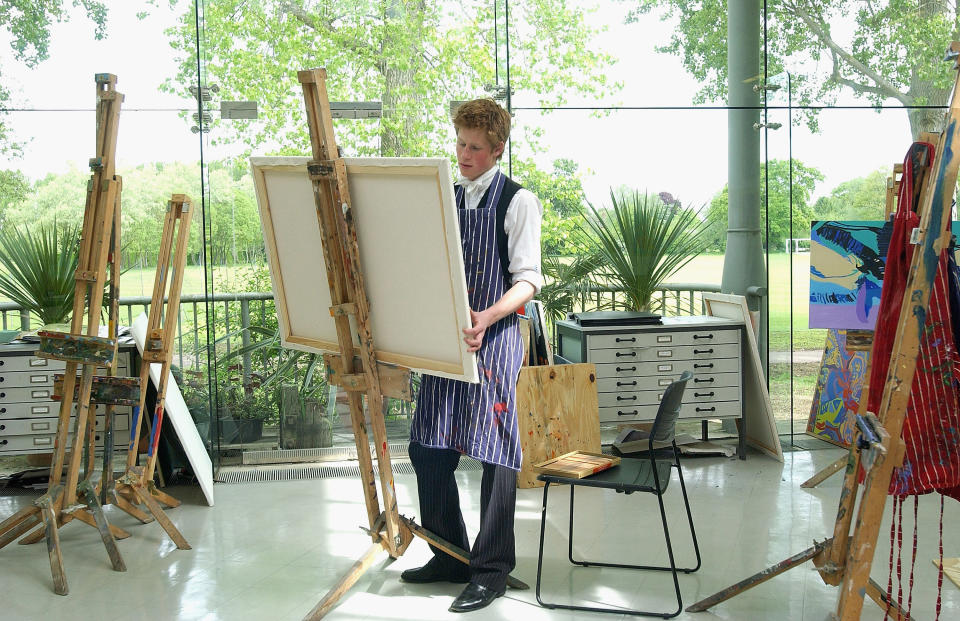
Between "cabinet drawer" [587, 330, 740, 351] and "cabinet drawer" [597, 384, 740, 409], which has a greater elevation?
"cabinet drawer" [587, 330, 740, 351]

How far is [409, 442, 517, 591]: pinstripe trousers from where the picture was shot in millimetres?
2871

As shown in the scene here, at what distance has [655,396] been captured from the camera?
15.3 feet

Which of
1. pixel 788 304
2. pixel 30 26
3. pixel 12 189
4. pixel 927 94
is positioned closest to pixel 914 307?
pixel 788 304

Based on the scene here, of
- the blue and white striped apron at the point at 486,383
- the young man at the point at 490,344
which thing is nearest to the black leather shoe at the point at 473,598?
the young man at the point at 490,344

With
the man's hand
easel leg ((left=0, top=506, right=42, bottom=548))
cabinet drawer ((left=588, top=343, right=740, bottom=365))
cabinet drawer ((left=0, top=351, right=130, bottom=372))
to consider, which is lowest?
easel leg ((left=0, top=506, right=42, bottom=548))

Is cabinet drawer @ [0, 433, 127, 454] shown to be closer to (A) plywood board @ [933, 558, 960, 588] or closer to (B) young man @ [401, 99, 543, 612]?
(B) young man @ [401, 99, 543, 612]

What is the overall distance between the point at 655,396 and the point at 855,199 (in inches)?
68.5

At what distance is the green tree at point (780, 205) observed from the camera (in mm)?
5082

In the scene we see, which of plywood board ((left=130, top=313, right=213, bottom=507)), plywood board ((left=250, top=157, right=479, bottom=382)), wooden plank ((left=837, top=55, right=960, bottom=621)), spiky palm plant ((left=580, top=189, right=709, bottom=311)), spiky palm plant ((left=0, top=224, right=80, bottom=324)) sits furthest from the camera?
spiky palm plant ((left=580, top=189, right=709, bottom=311))

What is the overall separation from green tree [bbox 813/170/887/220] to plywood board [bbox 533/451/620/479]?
272cm

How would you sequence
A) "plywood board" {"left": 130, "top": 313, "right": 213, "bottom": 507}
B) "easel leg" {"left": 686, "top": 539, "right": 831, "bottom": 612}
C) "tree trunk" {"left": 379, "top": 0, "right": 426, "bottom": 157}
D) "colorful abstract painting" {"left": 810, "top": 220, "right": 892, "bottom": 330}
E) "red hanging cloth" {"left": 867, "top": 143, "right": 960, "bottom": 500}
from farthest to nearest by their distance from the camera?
"tree trunk" {"left": 379, "top": 0, "right": 426, "bottom": 157}, "colorful abstract painting" {"left": 810, "top": 220, "right": 892, "bottom": 330}, "plywood board" {"left": 130, "top": 313, "right": 213, "bottom": 507}, "easel leg" {"left": 686, "top": 539, "right": 831, "bottom": 612}, "red hanging cloth" {"left": 867, "top": 143, "right": 960, "bottom": 500}

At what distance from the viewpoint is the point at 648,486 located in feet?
9.20

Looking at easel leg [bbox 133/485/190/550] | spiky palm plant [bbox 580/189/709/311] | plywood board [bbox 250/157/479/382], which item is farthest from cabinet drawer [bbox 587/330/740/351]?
easel leg [bbox 133/485/190/550]

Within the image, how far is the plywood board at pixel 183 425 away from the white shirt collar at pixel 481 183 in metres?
1.82
